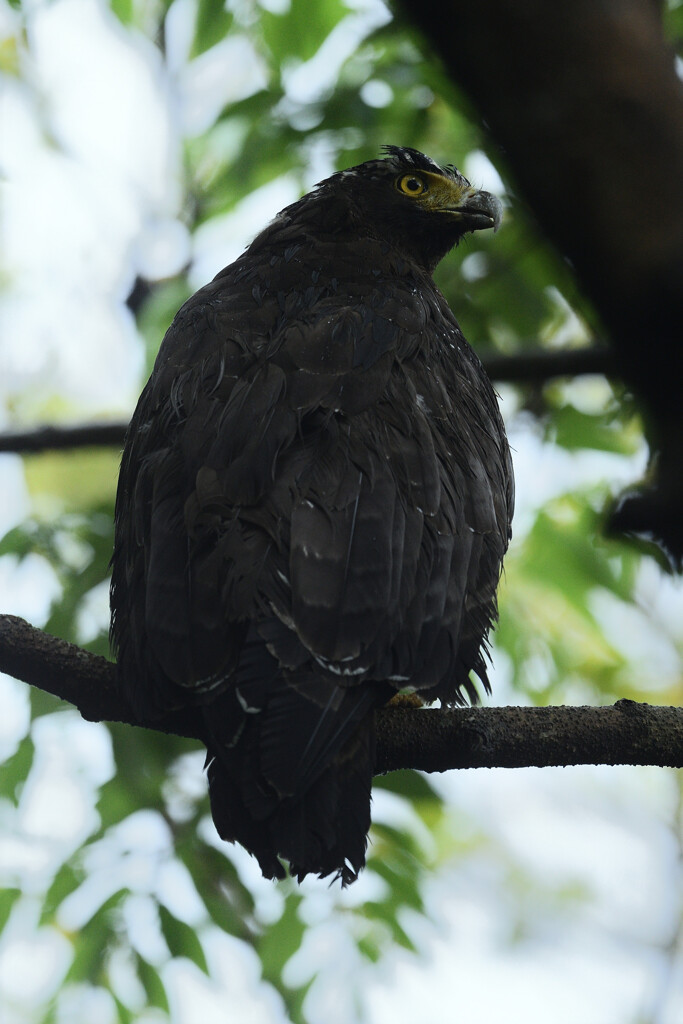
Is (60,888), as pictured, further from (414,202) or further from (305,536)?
(414,202)

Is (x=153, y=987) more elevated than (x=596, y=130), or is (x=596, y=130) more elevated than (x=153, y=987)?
(x=596, y=130)

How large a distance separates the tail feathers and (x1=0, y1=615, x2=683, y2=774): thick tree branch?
1.04ft

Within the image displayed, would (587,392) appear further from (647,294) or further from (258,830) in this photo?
(647,294)

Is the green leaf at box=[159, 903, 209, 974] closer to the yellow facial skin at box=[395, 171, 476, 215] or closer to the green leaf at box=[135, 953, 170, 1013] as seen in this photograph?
the green leaf at box=[135, 953, 170, 1013]

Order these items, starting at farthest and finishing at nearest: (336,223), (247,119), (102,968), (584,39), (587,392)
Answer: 1. (587,392)
2. (247,119)
3. (336,223)
4. (102,968)
5. (584,39)

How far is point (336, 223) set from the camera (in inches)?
182

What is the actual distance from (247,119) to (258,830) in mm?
3487

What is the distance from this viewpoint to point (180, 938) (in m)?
4.14

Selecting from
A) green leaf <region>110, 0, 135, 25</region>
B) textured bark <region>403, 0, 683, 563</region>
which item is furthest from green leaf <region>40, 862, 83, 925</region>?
textured bark <region>403, 0, 683, 563</region>

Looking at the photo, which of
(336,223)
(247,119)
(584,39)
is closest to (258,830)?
(584,39)

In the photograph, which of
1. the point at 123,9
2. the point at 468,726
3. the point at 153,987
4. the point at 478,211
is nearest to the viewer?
the point at 468,726

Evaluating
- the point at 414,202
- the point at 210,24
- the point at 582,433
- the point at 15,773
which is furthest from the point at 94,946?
the point at 210,24

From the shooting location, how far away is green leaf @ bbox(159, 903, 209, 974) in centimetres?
408

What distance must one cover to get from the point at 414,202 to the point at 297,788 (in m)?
3.02
